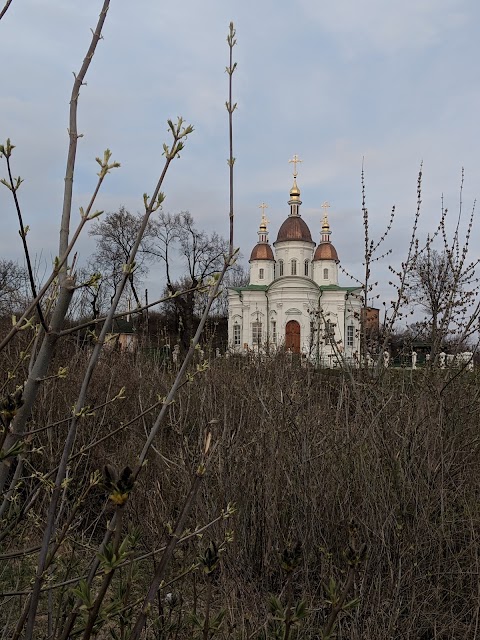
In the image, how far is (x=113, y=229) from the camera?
30266mm

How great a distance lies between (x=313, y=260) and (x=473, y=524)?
39482 millimetres

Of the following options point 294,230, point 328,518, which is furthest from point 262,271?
point 328,518

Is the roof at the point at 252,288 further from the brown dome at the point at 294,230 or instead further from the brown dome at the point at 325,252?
the brown dome at the point at 325,252

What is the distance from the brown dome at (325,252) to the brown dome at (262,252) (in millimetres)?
3482

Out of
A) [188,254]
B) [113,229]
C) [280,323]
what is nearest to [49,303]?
[113,229]

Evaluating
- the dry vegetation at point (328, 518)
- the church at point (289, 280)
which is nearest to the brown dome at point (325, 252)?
the church at point (289, 280)

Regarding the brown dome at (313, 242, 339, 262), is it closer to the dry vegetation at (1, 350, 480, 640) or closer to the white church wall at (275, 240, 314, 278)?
the white church wall at (275, 240, 314, 278)

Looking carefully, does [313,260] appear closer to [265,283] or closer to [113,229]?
[265,283]

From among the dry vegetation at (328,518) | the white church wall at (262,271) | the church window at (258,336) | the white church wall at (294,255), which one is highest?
the white church wall at (294,255)

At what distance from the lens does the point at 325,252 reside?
41375 millimetres

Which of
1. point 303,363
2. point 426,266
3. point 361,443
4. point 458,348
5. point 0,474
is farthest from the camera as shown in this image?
point 303,363

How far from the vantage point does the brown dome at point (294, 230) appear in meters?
41.1

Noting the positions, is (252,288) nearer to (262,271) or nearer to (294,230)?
(262,271)

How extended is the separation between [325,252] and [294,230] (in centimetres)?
292
